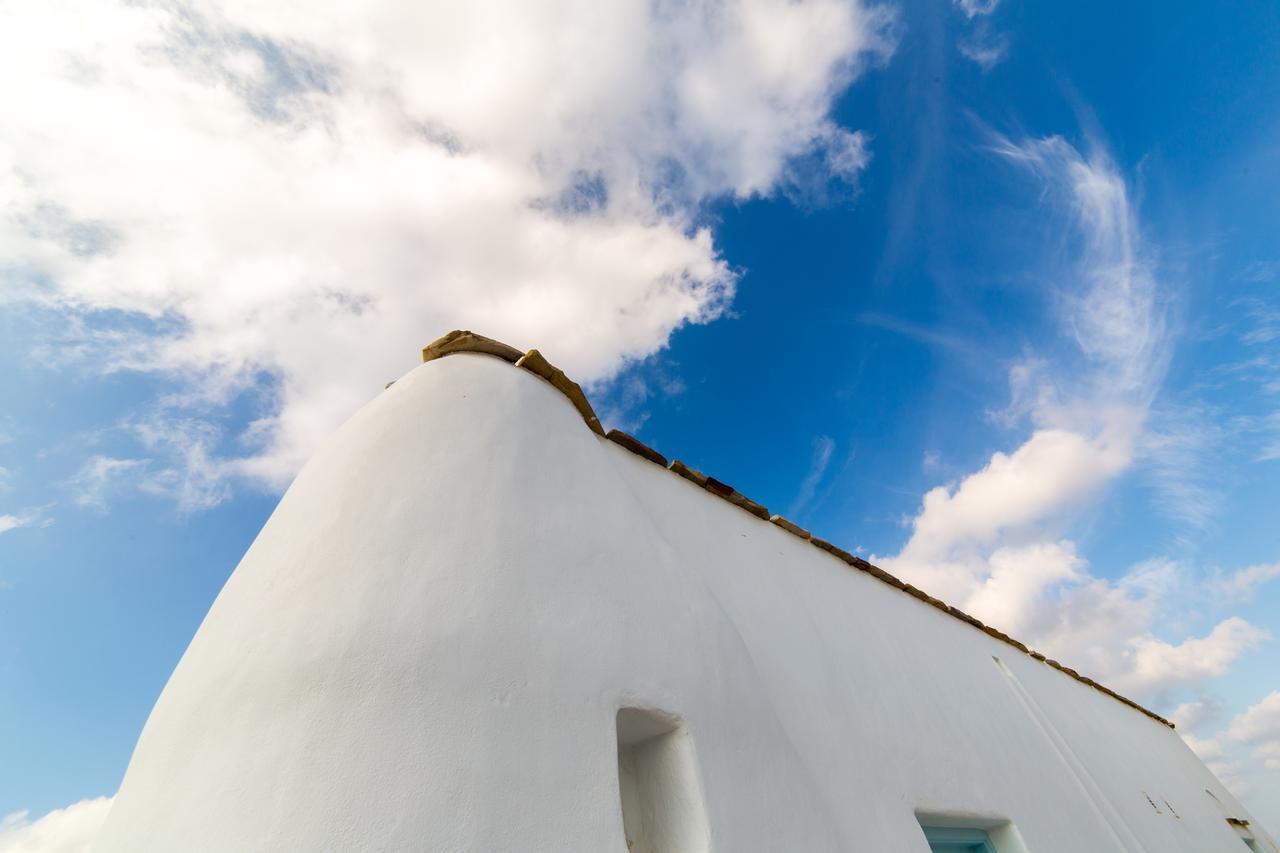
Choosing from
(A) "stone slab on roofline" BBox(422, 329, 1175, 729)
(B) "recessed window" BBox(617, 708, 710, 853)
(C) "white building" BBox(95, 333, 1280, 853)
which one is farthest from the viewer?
(A) "stone slab on roofline" BBox(422, 329, 1175, 729)

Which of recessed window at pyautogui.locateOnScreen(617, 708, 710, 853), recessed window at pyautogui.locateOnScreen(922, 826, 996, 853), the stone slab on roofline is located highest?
the stone slab on roofline

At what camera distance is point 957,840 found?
13.0 ft

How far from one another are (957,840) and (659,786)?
3387 mm

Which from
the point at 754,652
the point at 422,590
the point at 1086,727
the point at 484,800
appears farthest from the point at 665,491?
the point at 1086,727

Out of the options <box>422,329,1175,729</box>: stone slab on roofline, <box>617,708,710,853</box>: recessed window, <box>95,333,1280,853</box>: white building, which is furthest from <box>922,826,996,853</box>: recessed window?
<box>617,708,710,853</box>: recessed window

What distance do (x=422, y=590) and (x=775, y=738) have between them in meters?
1.66

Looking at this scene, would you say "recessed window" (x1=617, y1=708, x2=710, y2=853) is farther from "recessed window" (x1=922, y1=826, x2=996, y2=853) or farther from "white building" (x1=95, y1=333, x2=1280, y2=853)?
"recessed window" (x1=922, y1=826, x2=996, y2=853)

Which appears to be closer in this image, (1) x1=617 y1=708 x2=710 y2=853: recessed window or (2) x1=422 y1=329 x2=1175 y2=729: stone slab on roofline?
(1) x1=617 y1=708 x2=710 y2=853: recessed window

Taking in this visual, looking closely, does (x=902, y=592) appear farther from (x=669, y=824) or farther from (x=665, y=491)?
(x=669, y=824)

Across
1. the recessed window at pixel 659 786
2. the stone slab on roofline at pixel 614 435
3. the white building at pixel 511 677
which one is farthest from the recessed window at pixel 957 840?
the recessed window at pixel 659 786

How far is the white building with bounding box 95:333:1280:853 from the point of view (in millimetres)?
1537

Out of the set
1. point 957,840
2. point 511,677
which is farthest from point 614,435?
point 957,840

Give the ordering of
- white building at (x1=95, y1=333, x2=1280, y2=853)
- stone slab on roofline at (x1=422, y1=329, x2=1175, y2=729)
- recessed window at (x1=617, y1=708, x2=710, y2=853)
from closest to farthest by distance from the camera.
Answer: white building at (x1=95, y1=333, x2=1280, y2=853)
recessed window at (x1=617, y1=708, x2=710, y2=853)
stone slab on roofline at (x1=422, y1=329, x2=1175, y2=729)

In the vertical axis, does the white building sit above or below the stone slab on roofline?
below
